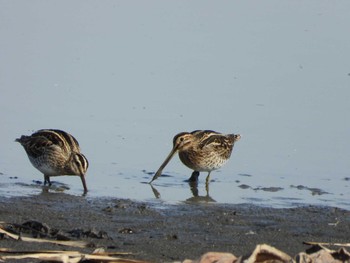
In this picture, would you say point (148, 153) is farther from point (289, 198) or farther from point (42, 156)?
point (289, 198)

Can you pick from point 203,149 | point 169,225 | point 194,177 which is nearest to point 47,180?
point 194,177

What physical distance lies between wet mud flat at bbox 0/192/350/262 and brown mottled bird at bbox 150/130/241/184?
81.8 inches

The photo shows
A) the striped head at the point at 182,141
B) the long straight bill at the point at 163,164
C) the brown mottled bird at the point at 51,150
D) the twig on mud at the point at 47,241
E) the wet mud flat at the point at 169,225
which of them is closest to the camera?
the twig on mud at the point at 47,241

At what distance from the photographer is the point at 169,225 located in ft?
24.4

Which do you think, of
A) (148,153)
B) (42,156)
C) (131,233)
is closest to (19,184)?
(42,156)

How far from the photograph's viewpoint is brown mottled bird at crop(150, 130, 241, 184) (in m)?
10.6

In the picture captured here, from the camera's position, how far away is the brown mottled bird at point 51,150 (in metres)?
9.98

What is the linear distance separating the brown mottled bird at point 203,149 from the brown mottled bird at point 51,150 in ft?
3.25

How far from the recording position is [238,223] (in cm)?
764

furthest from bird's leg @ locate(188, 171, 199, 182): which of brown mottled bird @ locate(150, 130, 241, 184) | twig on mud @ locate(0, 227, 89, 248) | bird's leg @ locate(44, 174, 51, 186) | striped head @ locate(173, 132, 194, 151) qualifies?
twig on mud @ locate(0, 227, 89, 248)

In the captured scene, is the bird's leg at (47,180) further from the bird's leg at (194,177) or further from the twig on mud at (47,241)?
the twig on mud at (47,241)

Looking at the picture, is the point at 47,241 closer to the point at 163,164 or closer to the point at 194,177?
the point at 163,164

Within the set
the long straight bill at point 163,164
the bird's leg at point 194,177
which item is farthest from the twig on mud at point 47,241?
the bird's leg at point 194,177

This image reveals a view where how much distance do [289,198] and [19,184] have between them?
2211mm
